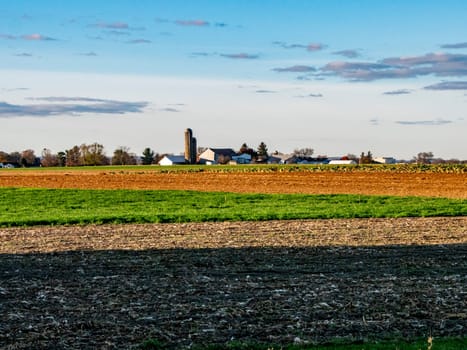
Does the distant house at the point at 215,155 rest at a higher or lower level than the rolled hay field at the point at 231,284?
higher

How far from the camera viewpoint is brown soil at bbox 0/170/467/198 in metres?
53.0

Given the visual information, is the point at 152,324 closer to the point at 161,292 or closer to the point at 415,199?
the point at 161,292

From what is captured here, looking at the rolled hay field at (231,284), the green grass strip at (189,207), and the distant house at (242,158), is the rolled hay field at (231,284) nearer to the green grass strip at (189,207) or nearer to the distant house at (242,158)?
the green grass strip at (189,207)

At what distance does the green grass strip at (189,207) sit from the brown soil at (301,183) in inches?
252

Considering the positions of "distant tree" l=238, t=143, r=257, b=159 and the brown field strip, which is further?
"distant tree" l=238, t=143, r=257, b=159

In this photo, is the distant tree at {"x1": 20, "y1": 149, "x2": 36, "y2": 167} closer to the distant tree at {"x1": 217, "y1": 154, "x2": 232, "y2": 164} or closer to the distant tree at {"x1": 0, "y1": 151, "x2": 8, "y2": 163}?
the distant tree at {"x1": 0, "y1": 151, "x2": 8, "y2": 163}

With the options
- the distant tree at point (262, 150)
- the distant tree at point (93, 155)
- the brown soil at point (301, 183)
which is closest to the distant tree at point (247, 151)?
the distant tree at point (262, 150)

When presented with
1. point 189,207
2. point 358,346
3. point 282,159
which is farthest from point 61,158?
point 358,346

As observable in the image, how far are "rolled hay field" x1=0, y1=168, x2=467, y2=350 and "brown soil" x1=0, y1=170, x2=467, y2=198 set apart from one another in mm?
23306

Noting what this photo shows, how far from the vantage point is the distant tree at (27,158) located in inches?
6214

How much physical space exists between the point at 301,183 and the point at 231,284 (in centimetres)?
4606

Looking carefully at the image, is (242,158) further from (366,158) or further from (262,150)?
(366,158)

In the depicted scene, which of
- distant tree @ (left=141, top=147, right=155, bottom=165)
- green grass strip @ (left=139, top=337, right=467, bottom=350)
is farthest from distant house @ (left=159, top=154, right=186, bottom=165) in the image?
green grass strip @ (left=139, top=337, right=467, bottom=350)

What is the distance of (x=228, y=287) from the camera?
51.0ft
